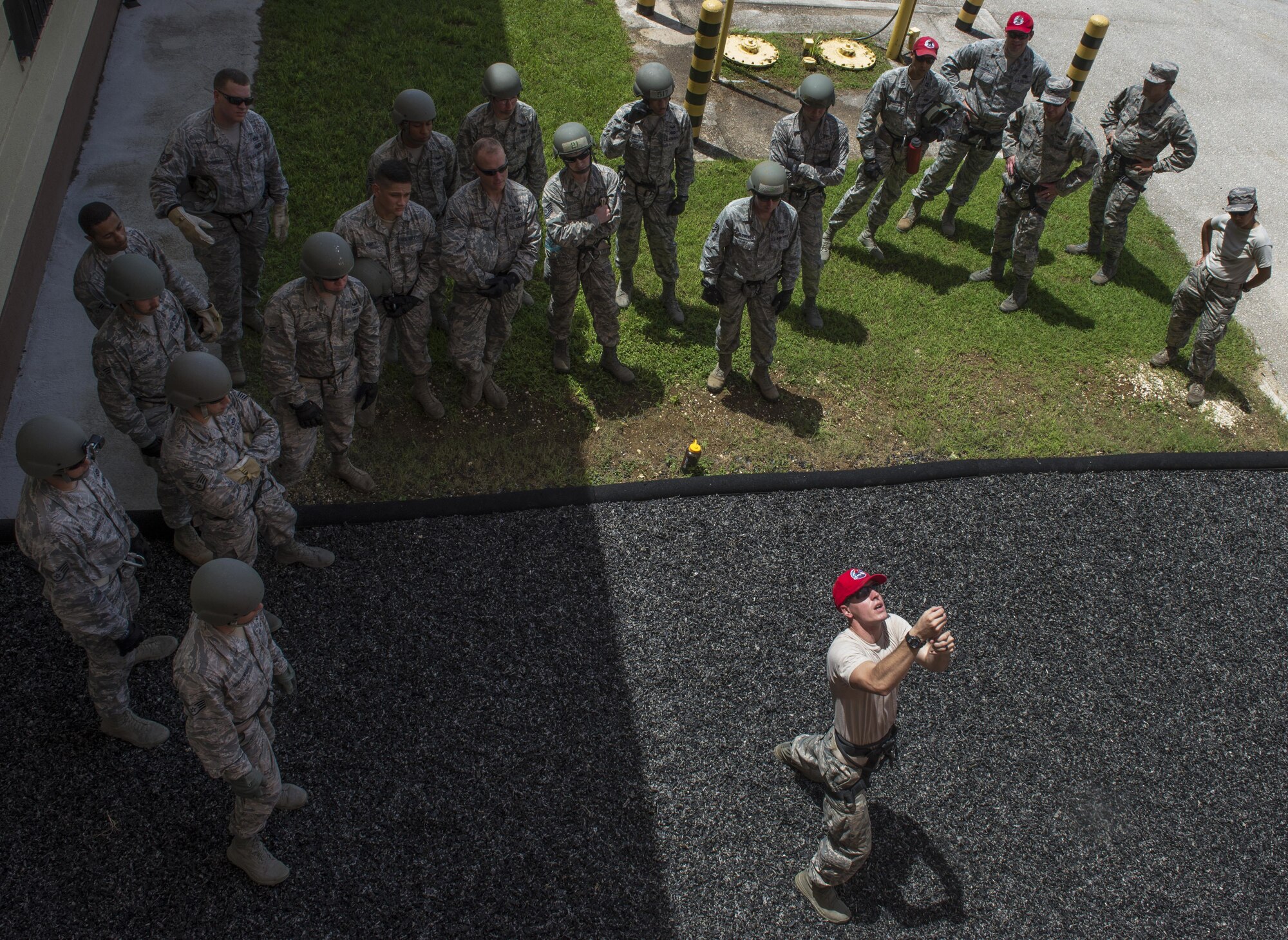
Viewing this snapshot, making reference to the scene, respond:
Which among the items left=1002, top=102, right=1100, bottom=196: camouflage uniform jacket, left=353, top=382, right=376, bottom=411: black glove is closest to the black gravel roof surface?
left=353, top=382, right=376, bottom=411: black glove

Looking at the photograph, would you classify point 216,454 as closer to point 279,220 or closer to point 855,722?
point 279,220

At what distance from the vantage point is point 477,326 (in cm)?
748

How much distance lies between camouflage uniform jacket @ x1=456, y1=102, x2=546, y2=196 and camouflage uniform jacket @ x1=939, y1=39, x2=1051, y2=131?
182 inches

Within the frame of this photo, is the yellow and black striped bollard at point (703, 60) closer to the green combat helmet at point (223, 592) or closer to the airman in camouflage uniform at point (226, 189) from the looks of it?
the airman in camouflage uniform at point (226, 189)

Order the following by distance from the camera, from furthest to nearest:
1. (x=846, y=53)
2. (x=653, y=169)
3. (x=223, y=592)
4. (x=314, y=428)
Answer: (x=846, y=53), (x=653, y=169), (x=314, y=428), (x=223, y=592)

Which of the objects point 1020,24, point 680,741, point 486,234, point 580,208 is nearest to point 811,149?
point 580,208

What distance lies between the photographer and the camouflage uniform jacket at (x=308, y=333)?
6.11m

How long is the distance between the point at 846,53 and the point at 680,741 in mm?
10754

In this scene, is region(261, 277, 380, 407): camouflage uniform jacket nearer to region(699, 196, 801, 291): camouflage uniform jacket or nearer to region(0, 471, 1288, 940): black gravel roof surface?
region(0, 471, 1288, 940): black gravel roof surface

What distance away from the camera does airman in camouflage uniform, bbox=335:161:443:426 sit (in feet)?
21.6

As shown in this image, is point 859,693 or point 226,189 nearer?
point 859,693

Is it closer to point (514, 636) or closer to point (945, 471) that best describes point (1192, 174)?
point (945, 471)

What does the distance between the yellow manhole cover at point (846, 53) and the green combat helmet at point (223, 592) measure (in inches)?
451

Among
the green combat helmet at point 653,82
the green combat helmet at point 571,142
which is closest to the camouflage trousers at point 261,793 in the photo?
the green combat helmet at point 571,142
